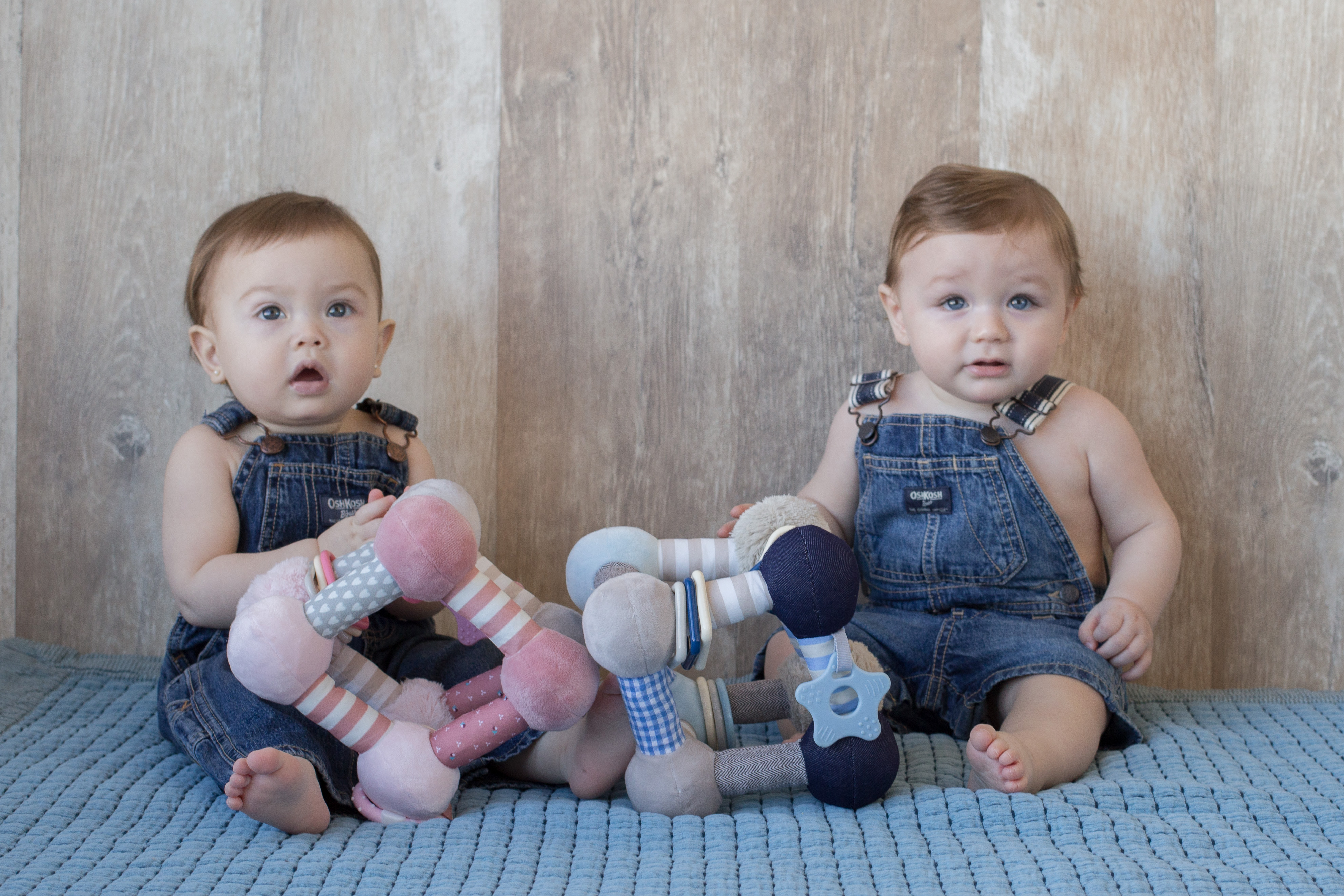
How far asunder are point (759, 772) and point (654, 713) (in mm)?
99

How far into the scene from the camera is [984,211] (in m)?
1.10

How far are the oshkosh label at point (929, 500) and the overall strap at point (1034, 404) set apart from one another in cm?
11

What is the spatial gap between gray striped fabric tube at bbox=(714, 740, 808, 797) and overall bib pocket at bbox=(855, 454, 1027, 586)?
0.37m

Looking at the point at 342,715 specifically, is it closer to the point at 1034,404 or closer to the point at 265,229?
the point at 265,229

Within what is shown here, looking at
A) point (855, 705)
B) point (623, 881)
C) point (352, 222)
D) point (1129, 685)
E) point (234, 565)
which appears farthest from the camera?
point (1129, 685)

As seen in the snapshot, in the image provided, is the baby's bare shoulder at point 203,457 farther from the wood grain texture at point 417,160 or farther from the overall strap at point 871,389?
the overall strap at point 871,389

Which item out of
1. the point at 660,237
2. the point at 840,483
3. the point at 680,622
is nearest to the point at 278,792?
the point at 680,622

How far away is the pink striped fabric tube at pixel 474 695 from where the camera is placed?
3.05ft

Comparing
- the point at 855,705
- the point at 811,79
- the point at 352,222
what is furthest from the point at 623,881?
Answer: the point at 811,79

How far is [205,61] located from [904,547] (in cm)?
103

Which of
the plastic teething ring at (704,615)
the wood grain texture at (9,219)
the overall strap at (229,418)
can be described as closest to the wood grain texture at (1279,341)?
the plastic teething ring at (704,615)

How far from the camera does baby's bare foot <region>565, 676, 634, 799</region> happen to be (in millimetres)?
883

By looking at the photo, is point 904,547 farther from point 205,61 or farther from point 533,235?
point 205,61

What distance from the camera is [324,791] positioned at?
2.85 ft
